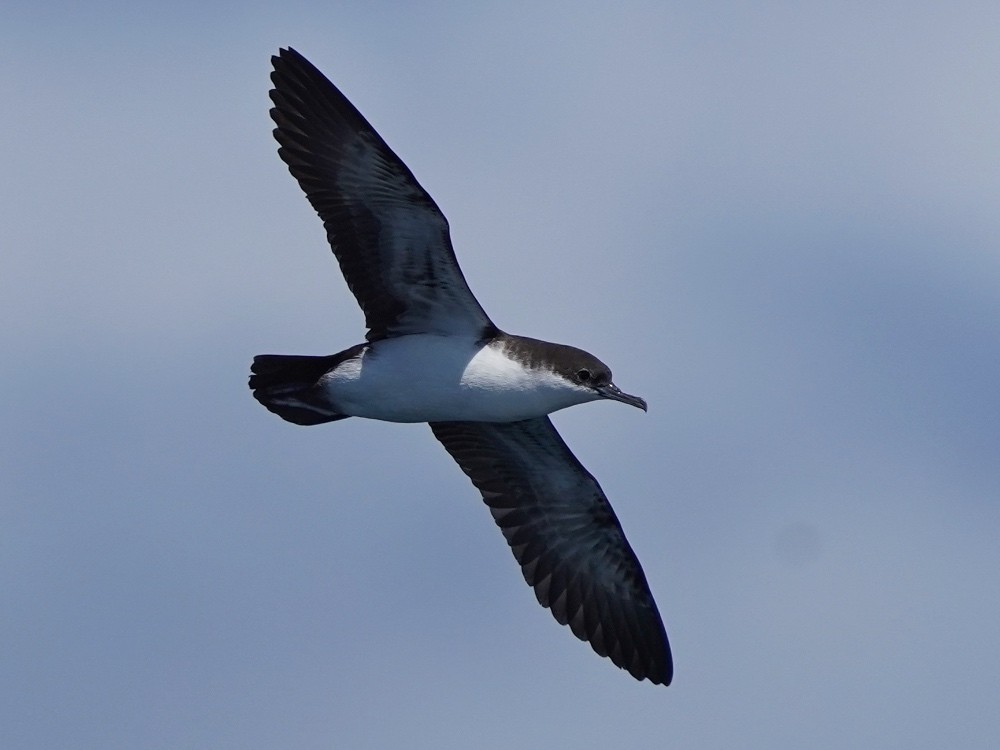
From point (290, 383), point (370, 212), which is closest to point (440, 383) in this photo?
point (290, 383)

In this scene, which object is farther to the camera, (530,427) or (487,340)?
(530,427)

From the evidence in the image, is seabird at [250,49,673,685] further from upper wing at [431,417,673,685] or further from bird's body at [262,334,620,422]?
upper wing at [431,417,673,685]

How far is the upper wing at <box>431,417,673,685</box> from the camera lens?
13242mm

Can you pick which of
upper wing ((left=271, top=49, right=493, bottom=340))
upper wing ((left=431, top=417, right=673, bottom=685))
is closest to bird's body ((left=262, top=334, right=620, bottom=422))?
upper wing ((left=271, top=49, right=493, bottom=340))

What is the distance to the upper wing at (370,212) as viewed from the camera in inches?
452

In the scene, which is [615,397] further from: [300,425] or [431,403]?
[300,425]

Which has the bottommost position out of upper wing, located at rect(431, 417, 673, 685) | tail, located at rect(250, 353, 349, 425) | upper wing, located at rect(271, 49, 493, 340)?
upper wing, located at rect(431, 417, 673, 685)

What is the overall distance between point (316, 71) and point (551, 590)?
4718 mm

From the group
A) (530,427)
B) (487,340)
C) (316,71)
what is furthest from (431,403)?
(316,71)

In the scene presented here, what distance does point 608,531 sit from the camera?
44.6ft

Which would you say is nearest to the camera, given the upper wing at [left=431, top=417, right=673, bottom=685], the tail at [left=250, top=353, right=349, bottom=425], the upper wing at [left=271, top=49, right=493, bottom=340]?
the upper wing at [left=271, top=49, right=493, bottom=340]

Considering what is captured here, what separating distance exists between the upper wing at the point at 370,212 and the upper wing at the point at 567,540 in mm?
1627

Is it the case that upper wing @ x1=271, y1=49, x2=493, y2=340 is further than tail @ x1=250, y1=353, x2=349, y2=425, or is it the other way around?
tail @ x1=250, y1=353, x2=349, y2=425

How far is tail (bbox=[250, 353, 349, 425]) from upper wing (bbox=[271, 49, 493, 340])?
0.48 metres
